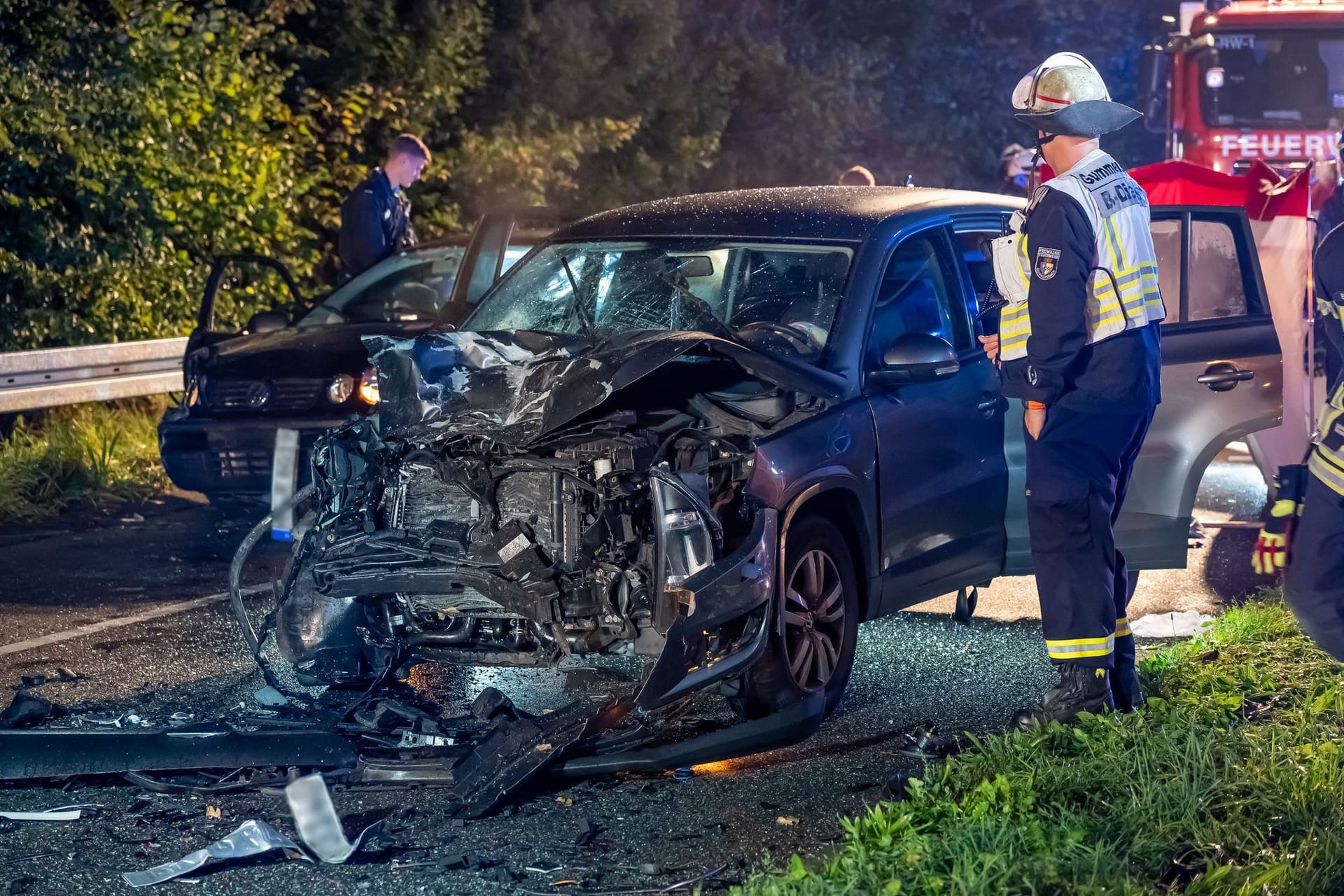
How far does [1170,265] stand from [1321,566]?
8.67ft

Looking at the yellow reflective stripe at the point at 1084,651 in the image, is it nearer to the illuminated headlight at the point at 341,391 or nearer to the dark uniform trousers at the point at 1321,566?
the dark uniform trousers at the point at 1321,566

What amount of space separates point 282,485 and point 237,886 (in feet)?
11.6

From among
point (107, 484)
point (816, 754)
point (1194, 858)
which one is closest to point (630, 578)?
point (816, 754)

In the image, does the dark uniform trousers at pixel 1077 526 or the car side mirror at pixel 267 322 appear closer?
the dark uniform trousers at pixel 1077 526

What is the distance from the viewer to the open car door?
6715 mm

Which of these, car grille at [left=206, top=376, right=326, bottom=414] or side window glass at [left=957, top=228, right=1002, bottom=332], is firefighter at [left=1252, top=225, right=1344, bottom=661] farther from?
car grille at [left=206, top=376, right=326, bottom=414]

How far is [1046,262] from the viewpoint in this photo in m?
5.18

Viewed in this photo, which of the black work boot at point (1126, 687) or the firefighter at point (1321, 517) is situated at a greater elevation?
the firefighter at point (1321, 517)

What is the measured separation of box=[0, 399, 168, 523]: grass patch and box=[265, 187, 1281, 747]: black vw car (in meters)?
4.54

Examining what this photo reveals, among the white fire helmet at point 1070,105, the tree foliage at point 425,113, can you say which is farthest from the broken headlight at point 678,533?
the tree foliage at point 425,113

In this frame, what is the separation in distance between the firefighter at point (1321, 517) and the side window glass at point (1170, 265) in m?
2.17

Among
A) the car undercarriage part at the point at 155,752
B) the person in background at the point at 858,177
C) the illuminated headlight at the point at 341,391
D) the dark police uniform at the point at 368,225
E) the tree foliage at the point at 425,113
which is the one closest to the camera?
the car undercarriage part at the point at 155,752

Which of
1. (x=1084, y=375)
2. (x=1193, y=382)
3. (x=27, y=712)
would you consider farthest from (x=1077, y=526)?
(x=27, y=712)

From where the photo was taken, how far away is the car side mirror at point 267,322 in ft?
30.2
